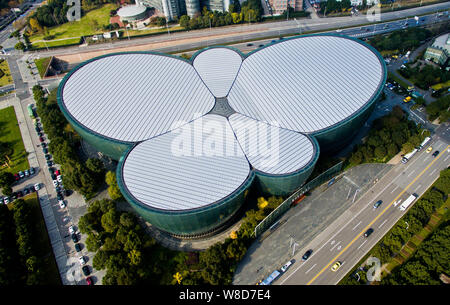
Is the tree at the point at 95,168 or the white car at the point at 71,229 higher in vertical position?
the tree at the point at 95,168

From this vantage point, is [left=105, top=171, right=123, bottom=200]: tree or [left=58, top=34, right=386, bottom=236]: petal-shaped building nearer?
[left=58, top=34, right=386, bottom=236]: petal-shaped building

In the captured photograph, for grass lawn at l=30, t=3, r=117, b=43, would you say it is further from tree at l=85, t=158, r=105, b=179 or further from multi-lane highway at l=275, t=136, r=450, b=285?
multi-lane highway at l=275, t=136, r=450, b=285

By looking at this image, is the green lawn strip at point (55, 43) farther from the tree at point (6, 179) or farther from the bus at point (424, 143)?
the bus at point (424, 143)

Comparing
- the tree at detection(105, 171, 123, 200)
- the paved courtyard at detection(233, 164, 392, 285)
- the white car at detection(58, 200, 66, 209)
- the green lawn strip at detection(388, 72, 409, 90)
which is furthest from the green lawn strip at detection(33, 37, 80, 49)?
the green lawn strip at detection(388, 72, 409, 90)

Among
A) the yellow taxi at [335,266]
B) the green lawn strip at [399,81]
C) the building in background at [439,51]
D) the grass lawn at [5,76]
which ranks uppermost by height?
the grass lawn at [5,76]

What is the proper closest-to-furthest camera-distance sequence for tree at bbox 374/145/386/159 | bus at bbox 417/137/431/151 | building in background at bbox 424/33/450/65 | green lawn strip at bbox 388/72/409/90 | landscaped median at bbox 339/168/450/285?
landscaped median at bbox 339/168/450/285
tree at bbox 374/145/386/159
bus at bbox 417/137/431/151
green lawn strip at bbox 388/72/409/90
building in background at bbox 424/33/450/65

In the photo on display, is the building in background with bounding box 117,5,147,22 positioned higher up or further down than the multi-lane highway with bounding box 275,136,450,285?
higher up

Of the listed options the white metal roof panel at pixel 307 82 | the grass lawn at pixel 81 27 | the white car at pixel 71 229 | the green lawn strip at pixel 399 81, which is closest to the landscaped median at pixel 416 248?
the white metal roof panel at pixel 307 82
